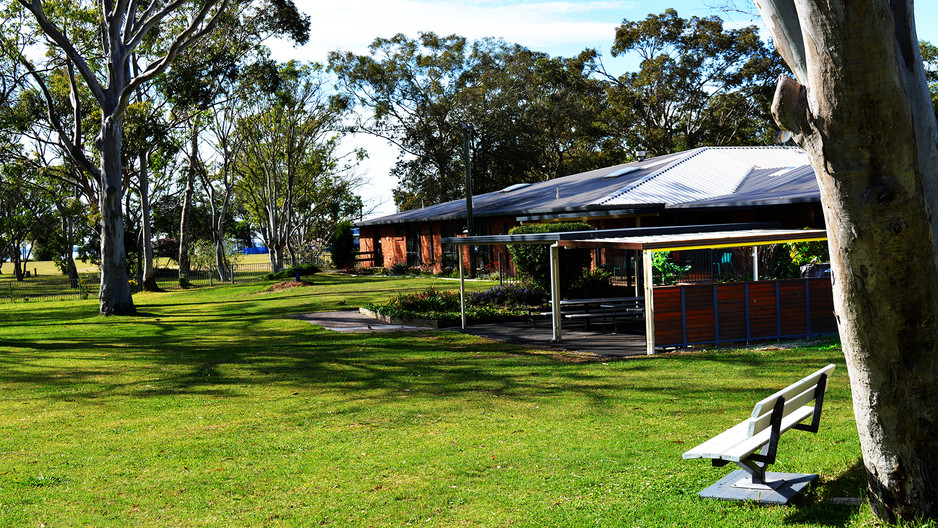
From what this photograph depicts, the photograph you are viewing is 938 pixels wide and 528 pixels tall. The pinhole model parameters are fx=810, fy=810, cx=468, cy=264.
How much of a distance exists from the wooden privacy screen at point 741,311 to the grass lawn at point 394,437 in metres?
0.96

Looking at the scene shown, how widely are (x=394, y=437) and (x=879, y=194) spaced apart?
556 cm

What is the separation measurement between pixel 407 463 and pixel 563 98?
161ft

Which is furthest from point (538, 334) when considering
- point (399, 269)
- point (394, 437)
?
point (399, 269)

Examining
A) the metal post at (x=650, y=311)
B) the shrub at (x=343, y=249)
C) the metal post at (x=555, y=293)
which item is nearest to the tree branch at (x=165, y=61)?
the metal post at (x=555, y=293)

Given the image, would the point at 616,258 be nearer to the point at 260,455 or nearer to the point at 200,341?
the point at 200,341

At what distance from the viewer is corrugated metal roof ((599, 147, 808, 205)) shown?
27.9 m

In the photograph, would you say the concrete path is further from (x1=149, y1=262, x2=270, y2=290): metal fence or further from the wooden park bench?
(x1=149, y1=262, x2=270, y2=290): metal fence

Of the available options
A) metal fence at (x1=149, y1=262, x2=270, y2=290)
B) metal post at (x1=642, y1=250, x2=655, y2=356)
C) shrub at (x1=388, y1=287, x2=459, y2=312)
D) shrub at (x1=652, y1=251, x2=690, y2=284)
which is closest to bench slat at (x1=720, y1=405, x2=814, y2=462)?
metal post at (x1=642, y1=250, x2=655, y2=356)

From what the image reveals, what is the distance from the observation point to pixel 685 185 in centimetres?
2923

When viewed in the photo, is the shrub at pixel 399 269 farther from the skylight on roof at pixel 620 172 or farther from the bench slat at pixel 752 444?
the bench slat at pixel 752 444

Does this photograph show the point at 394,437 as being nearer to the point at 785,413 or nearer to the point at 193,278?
the point at 785,413

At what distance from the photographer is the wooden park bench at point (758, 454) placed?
17.7 ft

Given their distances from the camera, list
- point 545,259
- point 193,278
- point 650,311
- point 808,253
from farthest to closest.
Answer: point 193,278
point 545,259
point 808,253
point 650,311

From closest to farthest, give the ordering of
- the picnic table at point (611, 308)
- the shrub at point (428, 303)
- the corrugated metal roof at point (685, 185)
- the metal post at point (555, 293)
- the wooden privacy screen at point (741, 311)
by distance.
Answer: the wooden privacy screen at point (741, 311)
the metal post at point (555, 293)
the picnic table at point (611, 308)
the shrub at point (428, 303)
the corrugated metal roof at point (685, 185)
